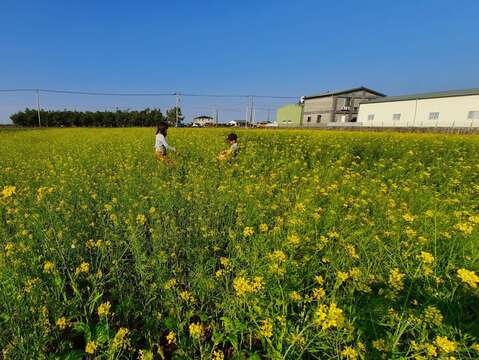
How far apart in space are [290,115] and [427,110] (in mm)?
30709

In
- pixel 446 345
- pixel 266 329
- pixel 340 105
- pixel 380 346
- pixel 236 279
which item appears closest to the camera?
pixel 446 345

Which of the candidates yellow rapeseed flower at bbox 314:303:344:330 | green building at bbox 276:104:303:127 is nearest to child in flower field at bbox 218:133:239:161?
yellow rapeseed flower at bbox 314:303:344:330

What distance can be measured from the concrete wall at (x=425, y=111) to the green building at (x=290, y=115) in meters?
16.2

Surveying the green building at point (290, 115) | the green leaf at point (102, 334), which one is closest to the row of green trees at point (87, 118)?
the green building at point (290, 115)

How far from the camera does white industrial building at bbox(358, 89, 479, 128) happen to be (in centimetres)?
2722

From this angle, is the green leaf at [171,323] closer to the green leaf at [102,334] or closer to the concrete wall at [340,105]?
the green leaf at [102,334]

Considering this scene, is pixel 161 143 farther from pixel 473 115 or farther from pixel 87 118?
pixel 87 118

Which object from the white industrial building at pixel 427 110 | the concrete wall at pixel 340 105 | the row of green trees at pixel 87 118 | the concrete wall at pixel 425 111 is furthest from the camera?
the row of green trees at pixel 87 118

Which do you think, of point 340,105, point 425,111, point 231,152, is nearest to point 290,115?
point 340,105

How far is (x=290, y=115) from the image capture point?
59.0 metres

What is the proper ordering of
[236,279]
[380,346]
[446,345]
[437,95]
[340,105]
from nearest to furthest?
[446,345]
[380,346]
[236,279]
[437,95]
[340,105]

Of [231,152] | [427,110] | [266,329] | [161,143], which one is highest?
[427,110]

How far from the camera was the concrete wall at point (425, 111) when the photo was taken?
27.4 m

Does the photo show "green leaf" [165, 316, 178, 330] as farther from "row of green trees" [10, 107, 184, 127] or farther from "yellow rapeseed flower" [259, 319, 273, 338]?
"row of green trees" [10, 107, 184, 127]
